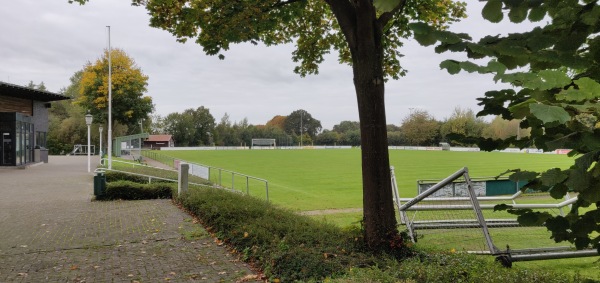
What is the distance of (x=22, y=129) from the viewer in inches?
1208

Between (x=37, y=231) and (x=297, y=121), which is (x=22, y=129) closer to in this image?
(x=37, y=231)

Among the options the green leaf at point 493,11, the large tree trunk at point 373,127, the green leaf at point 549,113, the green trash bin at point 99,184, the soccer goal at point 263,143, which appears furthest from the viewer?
the soccer goal at point 263,143

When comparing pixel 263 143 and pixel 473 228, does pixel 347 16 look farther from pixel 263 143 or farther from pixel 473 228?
pixel 263 143

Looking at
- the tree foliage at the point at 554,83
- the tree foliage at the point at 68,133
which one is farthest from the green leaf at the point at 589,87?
the tree foliage at the point at 68,133

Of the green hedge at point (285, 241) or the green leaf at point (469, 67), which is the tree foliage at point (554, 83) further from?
the green hedge at point (285, 241)

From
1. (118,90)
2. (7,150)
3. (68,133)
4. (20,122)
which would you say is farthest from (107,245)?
(68,133)

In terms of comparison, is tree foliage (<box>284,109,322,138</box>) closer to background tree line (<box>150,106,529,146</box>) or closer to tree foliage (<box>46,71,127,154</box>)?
background tree line (<box>150,106,529,146</box>)

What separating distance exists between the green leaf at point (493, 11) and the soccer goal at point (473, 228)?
2909 mm

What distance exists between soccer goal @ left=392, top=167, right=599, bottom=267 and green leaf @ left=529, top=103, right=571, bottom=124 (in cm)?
295

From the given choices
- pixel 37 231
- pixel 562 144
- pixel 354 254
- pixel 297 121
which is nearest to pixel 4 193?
pixel 37 231

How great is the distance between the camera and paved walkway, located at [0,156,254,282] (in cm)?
644

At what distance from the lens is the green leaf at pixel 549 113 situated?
1492 millimetres

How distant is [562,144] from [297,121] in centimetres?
14407

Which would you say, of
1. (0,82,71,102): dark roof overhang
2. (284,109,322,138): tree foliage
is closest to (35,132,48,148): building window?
(0,82,71,102): dark roof overhang
